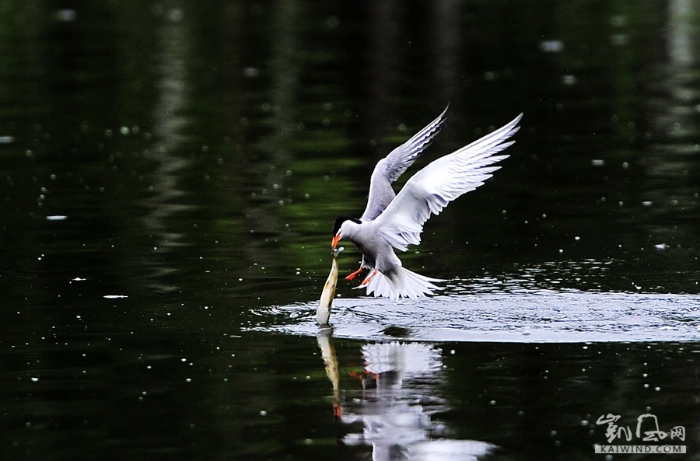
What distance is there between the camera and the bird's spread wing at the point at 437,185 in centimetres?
1003

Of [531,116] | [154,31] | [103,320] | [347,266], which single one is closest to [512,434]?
[103,320]

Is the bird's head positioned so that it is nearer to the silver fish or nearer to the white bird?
the white bird

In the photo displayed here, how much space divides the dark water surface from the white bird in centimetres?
26

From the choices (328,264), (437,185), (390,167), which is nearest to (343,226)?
(437,185)

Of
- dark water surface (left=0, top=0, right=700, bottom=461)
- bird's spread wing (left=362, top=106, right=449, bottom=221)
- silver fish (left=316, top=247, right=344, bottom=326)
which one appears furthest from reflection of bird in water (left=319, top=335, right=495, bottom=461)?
bird's spread wing (left=362, top=106, right=449, bottom=221)

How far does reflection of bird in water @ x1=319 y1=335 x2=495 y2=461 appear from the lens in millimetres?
7391

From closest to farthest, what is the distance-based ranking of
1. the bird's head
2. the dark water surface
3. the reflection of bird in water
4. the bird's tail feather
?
1. the reflection of bird in water
2. the dark water surface
3. the bird's head
4. the bird's tail feather

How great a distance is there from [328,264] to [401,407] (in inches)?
169

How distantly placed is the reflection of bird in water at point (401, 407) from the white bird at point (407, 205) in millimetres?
982

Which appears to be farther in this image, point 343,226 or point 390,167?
point 390,167

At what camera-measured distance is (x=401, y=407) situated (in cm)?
817

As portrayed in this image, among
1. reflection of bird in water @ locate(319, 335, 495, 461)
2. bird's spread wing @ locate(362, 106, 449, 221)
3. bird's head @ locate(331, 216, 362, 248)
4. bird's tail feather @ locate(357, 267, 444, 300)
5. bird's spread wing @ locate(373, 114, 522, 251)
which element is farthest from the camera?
bird's spread wing @ locate(362, 106, 449, 221)

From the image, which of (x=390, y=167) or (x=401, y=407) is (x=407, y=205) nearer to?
(x=390, y=167)

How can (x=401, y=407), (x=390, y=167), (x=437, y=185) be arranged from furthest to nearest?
(x=390, y=167) < (x=437, y=185) < (x=401, y=407)
